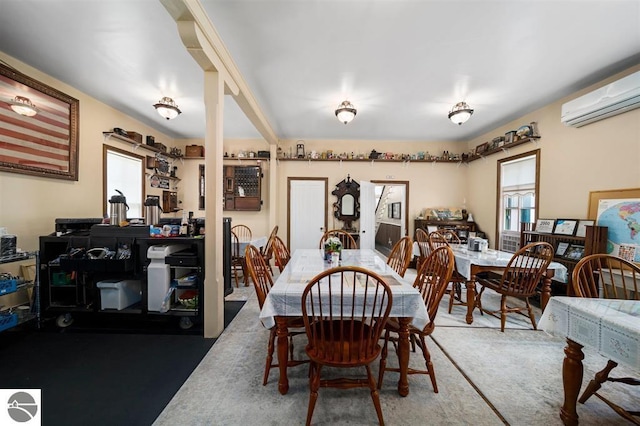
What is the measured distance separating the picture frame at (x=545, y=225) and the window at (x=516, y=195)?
35 cm

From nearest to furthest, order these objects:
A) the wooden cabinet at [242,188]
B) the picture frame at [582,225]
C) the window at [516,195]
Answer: the picture frame at [582,225] → the window at [516,195] → the wooden cabinet at [242,188]

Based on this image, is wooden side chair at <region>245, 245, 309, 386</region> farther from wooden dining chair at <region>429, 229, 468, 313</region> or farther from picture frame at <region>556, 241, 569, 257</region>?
picture frame at <region>556, 241, 569, 257</region>

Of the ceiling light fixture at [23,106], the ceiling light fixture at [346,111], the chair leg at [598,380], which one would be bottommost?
the chair leg at [598,380]

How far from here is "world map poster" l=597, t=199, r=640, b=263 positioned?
8.39ft

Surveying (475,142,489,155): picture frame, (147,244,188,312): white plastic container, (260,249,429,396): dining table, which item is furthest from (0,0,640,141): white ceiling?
(260,249,429,396): dining table

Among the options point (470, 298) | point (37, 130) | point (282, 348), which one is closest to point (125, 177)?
point (37, 130)

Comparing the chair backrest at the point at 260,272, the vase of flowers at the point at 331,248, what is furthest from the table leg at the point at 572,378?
the chair backrest at the point at 260,272

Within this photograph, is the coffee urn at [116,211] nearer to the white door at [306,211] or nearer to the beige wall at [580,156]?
the white door at [306,211]

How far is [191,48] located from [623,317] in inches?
132

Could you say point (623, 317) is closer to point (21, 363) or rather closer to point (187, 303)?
point (187, 303)

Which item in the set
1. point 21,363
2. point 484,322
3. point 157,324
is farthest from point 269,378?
point 484,322

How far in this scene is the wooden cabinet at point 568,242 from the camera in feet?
8.87

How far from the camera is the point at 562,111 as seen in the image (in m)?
3.26

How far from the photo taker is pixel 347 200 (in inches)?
218
